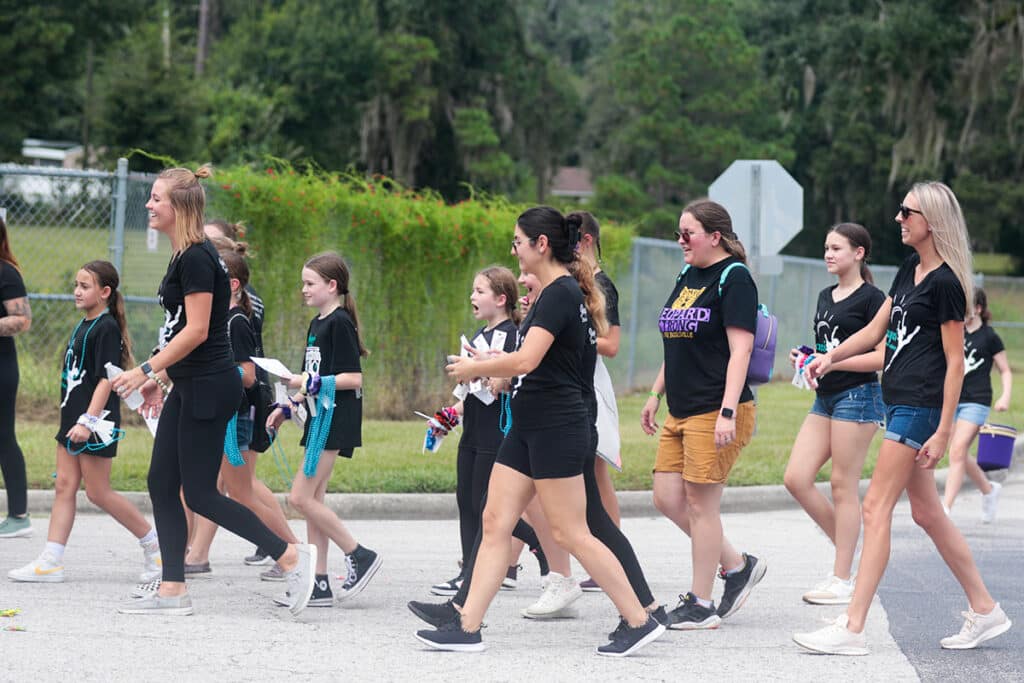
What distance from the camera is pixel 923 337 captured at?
19.7 feet

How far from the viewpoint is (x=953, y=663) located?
5859 millimetres

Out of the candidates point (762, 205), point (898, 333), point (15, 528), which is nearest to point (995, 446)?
point (762, 205)

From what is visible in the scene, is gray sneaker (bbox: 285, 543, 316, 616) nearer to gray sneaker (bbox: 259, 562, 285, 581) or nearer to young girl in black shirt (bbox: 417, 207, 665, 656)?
young girl in black shirt (bbox: 417, 207, 665, 656)

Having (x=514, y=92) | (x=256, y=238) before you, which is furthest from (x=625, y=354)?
(x=514, y=92)

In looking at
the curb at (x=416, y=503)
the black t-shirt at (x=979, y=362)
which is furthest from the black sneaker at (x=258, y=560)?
the black t-shirt at (x=979, y=362)

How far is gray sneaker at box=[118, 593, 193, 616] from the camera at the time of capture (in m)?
6.39

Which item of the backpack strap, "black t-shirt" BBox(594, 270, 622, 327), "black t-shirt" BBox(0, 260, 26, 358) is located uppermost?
the backpack strap

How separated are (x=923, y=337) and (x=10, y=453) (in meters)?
5.26

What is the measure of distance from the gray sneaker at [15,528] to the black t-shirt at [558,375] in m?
3.89

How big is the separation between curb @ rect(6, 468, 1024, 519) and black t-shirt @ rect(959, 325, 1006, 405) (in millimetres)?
1620

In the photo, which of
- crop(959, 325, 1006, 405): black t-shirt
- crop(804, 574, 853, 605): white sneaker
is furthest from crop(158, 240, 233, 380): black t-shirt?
crop(959, 325, 1006, 405): black t-shirt

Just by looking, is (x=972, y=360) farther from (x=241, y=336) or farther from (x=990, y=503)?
(x=241, y=336)

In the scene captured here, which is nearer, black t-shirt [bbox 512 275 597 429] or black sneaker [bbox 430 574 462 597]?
black t-shirt [bbox 512 275 597 429]

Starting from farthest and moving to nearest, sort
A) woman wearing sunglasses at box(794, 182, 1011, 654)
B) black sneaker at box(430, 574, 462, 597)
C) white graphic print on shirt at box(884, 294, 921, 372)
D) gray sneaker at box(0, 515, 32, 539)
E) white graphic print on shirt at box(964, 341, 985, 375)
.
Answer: white graphic print on shirt at box(964, 341, 985, 375) < gray sneaker at box(0, 515, 32, 539) < black sneaker at box(430, 574, 462, 597) < white graphic print on shirt at box(884, 294, 921, 372) < woman wearing sunglasses at box(794, 182, 1011, 654)
